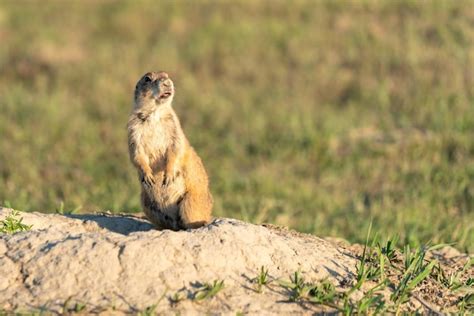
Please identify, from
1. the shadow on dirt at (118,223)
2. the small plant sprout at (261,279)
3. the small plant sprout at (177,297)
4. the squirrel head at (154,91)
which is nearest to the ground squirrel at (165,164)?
the squirrel head at (154,91)

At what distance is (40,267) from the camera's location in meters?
4.51

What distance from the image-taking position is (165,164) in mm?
5602

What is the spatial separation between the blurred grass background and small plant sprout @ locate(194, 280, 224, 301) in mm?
2936

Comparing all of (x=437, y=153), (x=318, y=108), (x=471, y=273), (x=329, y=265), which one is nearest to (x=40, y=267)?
(x=329, y=265)

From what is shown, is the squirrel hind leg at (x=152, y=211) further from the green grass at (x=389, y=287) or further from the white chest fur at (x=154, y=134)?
the green grass at (x=389, y=287)

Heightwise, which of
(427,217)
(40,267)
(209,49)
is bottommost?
(427,217)

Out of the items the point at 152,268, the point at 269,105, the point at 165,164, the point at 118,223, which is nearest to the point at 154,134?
the point at 165,164

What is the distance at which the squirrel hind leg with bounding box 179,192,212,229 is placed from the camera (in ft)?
18.0

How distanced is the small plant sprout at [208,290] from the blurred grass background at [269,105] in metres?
2.94

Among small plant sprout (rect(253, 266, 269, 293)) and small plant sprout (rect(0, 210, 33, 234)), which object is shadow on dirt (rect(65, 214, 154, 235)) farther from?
small plant sprout (rect(253, 266, 269, 293))

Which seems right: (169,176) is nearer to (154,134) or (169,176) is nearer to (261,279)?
(154,134)

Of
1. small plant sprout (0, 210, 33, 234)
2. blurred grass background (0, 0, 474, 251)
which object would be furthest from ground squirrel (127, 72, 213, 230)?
blurred grass background (0, 0, 474, 251)

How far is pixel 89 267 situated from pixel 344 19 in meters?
11.0

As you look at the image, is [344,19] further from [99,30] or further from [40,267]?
[40,267]
